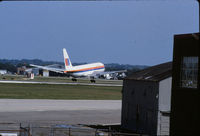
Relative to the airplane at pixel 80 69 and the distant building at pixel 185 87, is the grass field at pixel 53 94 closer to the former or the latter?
the distant building at pixel 185 87

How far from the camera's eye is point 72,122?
39344 mm

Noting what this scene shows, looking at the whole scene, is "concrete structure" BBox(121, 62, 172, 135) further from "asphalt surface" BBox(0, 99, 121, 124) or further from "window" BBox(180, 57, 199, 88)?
"asphalt surface" BBox(0, 99, 121, 124)

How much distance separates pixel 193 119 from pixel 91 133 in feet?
32.0

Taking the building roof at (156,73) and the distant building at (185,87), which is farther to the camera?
the building roof at (156,73)

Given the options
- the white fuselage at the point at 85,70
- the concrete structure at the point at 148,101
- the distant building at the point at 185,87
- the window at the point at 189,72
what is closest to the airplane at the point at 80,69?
the white fuselage at the point at 85,70

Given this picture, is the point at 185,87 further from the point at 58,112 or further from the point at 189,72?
the point at 58,112

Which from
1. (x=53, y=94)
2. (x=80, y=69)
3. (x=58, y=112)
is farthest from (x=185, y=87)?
(x=80, y=69)

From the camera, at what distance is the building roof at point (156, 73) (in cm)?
3289

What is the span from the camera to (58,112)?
46125 millimetres

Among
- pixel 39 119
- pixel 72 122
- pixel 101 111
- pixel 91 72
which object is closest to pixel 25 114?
pixel 39 119

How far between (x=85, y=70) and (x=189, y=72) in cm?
11019

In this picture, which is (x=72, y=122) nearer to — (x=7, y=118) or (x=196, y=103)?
(x=7, y=118)

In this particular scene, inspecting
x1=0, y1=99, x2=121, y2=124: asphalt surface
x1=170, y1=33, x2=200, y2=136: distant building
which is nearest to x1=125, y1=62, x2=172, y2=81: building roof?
x1=170, y1=33, x2=200, y2=136: distant building

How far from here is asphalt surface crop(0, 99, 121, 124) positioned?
131ft
